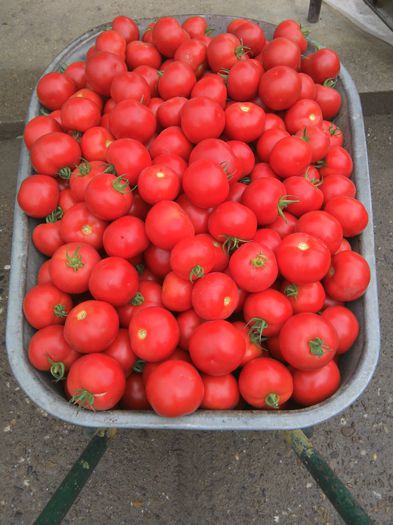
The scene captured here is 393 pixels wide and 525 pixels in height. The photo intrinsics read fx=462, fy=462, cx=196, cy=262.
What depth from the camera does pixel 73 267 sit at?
1.52 meters

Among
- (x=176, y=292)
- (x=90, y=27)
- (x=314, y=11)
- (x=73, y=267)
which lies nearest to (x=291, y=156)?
(x=176, y=292)

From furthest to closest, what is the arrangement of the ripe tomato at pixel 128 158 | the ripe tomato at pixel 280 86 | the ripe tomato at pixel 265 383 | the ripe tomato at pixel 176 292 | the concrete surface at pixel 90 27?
the concrete surface at pixel 90 27 < the ripe tomato at pixel 280 86 < the ripe tomato at pixel 128 158 < the ripe tomato at pixel 176 292 < the ripe tomato at pixel 265 383

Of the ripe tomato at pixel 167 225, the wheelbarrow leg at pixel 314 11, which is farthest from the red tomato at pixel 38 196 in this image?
the wheelbarrow leg at pixel 314 11

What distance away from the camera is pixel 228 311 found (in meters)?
1.47

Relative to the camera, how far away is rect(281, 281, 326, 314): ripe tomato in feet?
5.09

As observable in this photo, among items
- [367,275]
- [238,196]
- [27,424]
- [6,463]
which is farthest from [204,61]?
[6,463]

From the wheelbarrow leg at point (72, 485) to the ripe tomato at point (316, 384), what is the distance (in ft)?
2.29

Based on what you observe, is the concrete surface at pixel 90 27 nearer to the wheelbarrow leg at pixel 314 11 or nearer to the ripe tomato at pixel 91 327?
the wheelbarrow leg at pixel 314 11

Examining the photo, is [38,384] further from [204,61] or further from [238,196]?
[204,61]

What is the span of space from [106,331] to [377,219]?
2278mm

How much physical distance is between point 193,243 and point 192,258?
52 mm

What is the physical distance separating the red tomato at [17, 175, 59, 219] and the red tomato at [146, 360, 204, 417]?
786 mm

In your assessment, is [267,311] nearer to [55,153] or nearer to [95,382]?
[95,382]

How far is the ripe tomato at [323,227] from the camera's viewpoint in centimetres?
157
